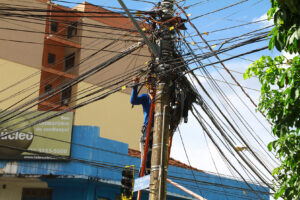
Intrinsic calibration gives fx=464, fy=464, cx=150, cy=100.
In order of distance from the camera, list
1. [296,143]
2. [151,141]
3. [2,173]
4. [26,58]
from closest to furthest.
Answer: [296,143]
[151,141]
[2,173]
[26,58]

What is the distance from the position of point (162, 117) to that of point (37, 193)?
12523 millimetres

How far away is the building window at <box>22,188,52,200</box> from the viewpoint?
2145 centimetres

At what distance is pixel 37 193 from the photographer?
2153 centimetres

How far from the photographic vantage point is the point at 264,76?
786 centimetres

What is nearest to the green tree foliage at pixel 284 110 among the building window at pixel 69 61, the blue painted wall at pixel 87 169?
the blue painted wall at pixel 87 169

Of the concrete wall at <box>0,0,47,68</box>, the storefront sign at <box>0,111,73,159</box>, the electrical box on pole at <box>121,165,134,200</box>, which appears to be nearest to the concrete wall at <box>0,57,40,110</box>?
the concrete wall at <box>0,0,47,68</box>

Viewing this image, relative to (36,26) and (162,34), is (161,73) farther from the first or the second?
(36,26)

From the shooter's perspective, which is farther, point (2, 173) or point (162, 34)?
point (2, 173)

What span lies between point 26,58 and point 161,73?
843 inches

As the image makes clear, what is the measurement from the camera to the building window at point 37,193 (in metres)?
21.5

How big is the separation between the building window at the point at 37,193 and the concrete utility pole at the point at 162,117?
12.2 m

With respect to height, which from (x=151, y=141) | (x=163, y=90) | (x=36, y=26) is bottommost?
(x=151, y=141)

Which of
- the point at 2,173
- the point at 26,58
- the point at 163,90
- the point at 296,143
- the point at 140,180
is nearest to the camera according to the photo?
the point at 296,143

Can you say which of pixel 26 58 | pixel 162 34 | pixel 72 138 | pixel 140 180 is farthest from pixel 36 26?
pixel 140 180
